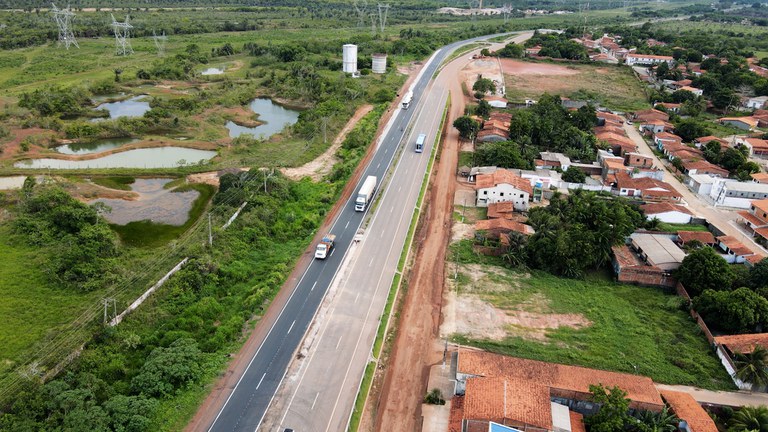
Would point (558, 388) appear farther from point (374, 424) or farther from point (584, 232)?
point (584, 232)

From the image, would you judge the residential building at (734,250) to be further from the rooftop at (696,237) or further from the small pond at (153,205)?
the small pond at (153,205)

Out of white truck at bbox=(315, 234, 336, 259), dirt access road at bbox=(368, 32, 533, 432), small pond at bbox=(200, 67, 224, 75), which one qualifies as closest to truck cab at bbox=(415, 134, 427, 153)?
dirt access road at bbox=(368, 32, 533, 432)

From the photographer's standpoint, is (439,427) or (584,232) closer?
(439,427)

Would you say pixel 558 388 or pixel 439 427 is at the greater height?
pixel 558 388

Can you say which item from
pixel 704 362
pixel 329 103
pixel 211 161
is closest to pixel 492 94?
pixel 329 103

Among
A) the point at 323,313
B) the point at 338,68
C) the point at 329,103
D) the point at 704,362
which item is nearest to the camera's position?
the point at 704,362

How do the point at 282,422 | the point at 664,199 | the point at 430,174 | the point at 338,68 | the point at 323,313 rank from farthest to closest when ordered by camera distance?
1. the point at 338,68
2. the point at 430,174
3. the point at 664,199
4. the point at 323,313
5. the point at 282,422
